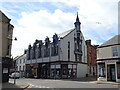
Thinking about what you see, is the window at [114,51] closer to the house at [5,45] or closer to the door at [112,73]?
the door at [112,73]

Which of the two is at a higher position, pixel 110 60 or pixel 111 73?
pixel 110 60

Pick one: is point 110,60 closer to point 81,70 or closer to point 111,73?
point 111,73

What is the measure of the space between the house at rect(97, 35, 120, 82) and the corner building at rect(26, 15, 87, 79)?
13.9 meters

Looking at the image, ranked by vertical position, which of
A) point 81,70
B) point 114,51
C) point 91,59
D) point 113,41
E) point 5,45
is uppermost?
point 113,41

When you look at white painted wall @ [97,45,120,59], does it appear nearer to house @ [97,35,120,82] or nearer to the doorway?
house @ [97,35,120,82]

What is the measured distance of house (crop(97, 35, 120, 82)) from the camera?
3156cm

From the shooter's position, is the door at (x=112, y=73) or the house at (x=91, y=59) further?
the house at (x=91, y=59)

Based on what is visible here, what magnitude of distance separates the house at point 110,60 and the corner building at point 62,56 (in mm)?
13947

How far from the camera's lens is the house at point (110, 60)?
104ft

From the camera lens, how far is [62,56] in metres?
47.0

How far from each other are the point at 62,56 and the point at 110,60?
1681 cm

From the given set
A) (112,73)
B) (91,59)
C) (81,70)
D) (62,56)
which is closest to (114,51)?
(112,73)

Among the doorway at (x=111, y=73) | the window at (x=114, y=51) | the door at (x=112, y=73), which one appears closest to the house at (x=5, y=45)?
the doorway at (x=111, y=73)

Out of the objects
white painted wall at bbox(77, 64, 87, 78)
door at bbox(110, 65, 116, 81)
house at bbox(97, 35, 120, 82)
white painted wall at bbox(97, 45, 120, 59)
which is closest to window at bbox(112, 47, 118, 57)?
house at bbox(97, 35, 120, 82)
